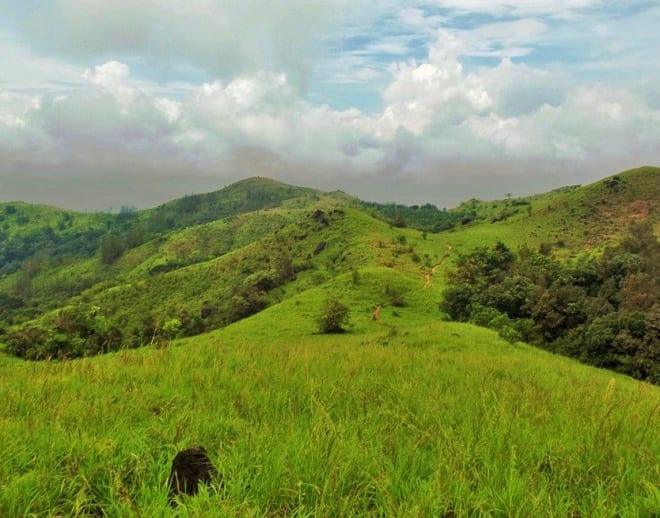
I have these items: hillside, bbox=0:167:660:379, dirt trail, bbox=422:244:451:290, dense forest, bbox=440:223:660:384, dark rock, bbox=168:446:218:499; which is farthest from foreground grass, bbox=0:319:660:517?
dirt trail, bbox=422:244:451:290

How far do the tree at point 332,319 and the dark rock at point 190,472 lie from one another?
52362mm

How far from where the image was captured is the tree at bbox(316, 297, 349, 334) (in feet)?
183

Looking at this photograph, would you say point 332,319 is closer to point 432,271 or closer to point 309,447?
point 432,271

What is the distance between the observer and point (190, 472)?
3455 millimetres

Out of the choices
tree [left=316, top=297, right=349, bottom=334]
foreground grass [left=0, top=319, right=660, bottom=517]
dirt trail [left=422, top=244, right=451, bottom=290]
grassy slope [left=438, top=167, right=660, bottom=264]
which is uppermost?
grassy slope [left=438, top=167, right=660, bottom=264]

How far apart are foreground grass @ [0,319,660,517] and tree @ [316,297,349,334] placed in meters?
49.5

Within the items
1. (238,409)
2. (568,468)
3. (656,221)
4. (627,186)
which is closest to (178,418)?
(238,409)

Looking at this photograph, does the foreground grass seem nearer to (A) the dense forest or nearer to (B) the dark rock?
(B) the dark rock

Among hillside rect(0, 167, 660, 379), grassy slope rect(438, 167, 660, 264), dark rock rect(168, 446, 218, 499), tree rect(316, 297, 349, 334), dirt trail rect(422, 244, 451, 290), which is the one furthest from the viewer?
grassy slope rect(438, 167, 660, 264)

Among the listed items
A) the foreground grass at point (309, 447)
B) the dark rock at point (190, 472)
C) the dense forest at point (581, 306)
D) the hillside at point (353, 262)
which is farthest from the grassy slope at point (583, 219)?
the dark rock at point (190, 472)

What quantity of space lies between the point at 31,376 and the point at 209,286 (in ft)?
392

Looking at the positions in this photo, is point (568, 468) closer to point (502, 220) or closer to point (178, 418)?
point (178, 418)

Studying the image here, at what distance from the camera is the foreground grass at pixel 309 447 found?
322cm

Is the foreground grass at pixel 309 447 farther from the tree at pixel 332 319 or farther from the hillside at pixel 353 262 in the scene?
the hillside at pixel 353 262
